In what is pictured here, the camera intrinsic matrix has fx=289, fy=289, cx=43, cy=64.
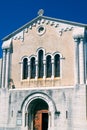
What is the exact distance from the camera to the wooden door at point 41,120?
2239cm

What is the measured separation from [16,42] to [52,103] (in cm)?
648

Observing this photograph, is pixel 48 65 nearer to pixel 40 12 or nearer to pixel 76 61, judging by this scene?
pixel 76 61

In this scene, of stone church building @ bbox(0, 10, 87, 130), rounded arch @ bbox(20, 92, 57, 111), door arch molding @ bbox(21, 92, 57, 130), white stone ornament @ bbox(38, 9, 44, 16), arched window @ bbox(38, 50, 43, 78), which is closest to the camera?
stone church building @ bbox(0, 10, 87, 130)

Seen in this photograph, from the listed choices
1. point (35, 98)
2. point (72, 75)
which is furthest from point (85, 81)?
point (35, 98)

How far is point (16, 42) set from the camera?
2464cm

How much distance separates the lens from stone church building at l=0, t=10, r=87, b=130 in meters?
20.8

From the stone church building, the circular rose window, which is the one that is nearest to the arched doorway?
the stone church building

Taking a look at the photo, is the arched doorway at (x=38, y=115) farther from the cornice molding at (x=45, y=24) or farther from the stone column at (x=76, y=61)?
the cornice molding at (x=45, y=24)

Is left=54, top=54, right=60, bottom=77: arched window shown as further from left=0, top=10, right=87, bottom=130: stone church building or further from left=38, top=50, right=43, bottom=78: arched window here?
left=38, top=50, right=43, bottom=78: arched window

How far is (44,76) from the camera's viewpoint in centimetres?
2267

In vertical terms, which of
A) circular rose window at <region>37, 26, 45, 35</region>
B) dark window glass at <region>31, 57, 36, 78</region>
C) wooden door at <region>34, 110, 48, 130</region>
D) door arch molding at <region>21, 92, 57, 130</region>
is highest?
circular rose window at <region>37, 26, 45, 35</region>

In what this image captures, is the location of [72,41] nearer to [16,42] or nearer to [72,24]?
[72,24]

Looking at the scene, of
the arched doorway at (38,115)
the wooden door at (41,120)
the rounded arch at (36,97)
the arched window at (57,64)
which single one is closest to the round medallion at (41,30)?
the arched window at (57,64)

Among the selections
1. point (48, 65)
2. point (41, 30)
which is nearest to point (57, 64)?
point (48, 65)
